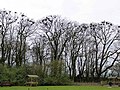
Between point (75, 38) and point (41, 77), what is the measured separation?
12.4 meters

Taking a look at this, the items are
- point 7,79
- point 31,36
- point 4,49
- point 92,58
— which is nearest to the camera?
point 7,79

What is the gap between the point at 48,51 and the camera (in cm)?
6525

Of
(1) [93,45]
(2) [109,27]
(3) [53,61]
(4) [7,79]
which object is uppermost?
(2) [109,27]

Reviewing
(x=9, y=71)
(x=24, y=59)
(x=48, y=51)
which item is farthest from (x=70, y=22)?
(x=9, y=71)

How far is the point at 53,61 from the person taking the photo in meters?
60.2

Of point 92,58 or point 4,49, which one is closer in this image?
point 4,49

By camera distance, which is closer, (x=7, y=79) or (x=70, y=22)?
(x=7, y=79)

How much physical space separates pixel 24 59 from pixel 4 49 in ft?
17.6

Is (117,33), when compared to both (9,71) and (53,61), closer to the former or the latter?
(53,61)

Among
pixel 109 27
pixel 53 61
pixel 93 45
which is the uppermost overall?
pixel 109 27

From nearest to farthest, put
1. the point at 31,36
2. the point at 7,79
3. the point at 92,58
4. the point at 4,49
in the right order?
the point at 7,79, the point at 4,49, the point at 31,36, the point at 92,58

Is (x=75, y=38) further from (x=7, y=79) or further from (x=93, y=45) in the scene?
(x=7, y=79)

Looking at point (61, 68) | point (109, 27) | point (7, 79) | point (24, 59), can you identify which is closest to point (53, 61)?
point (61, 68)

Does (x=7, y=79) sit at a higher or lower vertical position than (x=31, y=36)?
lower
